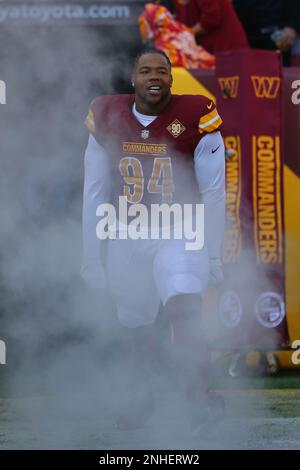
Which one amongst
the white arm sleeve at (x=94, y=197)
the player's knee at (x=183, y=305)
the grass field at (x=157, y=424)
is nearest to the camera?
the grass field at (x=157, y=424)

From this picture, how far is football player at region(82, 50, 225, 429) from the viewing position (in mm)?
3965

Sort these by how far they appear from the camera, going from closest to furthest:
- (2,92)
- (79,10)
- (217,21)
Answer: (2,92)
(217,21)
(79,10)

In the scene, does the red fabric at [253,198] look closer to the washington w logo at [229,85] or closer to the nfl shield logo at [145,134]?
the washington w logo at [229,85]

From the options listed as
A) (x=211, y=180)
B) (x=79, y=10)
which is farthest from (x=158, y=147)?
(x=79, y=10)

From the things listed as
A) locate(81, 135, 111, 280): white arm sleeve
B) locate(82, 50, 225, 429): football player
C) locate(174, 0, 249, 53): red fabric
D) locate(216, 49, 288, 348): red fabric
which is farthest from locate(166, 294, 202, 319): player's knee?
locate(174, 0, 249, 53): red fabric

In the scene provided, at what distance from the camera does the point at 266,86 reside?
5230 mm

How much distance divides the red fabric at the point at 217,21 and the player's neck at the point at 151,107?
6.46 feet

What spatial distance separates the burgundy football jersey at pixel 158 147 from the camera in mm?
4004

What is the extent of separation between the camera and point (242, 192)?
205 inches

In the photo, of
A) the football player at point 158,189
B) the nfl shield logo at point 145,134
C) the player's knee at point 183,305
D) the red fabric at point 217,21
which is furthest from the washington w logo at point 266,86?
the player's knee at point 183,305

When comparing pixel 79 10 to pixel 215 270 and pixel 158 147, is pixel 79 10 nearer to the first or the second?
pixel 158 147

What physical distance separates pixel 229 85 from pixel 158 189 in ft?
4.49

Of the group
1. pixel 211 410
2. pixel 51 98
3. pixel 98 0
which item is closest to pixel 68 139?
pixel 51 98
